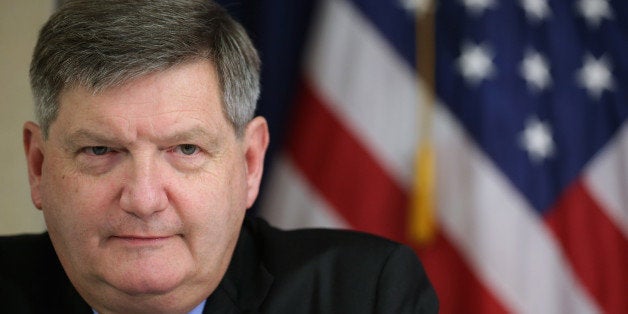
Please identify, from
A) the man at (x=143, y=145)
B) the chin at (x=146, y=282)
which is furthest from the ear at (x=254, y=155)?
the chin at (x=146, y=282)

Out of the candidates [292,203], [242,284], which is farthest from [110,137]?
[292,203]

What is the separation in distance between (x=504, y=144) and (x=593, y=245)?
1.38 feet

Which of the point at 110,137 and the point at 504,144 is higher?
the point at 110,137

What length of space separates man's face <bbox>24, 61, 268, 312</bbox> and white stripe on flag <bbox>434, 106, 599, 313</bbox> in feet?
3.43

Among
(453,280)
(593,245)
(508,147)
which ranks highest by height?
(508,147)

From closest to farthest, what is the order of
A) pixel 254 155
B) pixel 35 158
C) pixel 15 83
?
A: 1. pixel 35 158
2. pixel 254 155
3. pixel 15 83

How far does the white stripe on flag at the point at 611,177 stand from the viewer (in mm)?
2424

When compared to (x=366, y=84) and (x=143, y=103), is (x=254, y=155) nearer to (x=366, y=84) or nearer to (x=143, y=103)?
(x=143, y=103)

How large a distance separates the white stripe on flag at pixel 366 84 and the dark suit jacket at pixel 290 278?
52 cm

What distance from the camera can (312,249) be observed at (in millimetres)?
1958

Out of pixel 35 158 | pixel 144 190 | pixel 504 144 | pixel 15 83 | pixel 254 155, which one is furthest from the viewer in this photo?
pixel 15 83

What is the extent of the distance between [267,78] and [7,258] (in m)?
1.04

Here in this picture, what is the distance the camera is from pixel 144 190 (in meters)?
1.39

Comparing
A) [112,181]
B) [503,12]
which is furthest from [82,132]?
[503,12]
